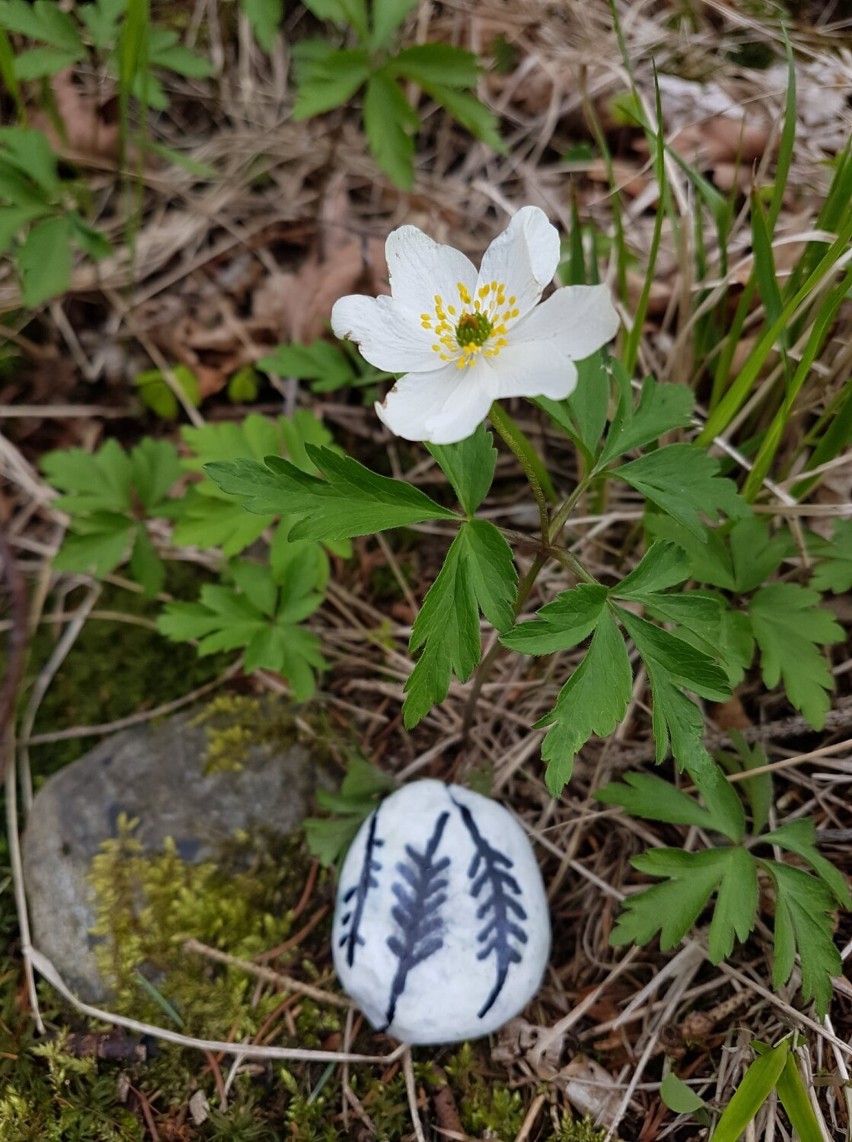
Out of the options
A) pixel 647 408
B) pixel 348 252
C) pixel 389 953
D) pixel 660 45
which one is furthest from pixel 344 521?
pixel 660 45

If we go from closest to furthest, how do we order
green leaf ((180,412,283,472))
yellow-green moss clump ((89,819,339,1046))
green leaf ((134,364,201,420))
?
1. yellow-green moss clump ((89,819,339,1046))
2. green leaf ((180,412,283,472))
3. green leaf ((134,364,201,420))

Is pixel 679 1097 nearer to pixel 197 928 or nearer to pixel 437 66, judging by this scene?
pixel 197 928

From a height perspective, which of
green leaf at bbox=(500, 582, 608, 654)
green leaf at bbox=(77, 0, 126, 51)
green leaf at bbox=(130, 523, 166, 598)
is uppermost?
green leaf at bbox=(77, 0, 126, 51)

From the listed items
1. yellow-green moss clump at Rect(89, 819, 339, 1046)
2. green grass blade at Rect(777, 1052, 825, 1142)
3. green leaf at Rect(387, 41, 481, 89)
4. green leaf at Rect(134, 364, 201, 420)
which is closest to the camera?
green grass blade at Rect(777, 1052, 825, 1142)

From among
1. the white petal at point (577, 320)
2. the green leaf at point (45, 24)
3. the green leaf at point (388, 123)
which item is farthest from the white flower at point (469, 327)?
the green leaf at point (45, 24)

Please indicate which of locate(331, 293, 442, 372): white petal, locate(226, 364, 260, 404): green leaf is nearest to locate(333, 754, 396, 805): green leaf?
locate(331, 293, 442, 372): white petal

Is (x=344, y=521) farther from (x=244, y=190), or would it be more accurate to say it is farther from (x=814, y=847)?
(x=244, y=190)

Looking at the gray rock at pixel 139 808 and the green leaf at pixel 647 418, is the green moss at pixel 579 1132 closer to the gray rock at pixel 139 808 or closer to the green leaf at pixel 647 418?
the gray rock at pixel 139 808

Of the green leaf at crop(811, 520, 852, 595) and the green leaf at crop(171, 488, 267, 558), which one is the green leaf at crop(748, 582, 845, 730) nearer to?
the green leaf at crop(811, 520, 852, 595)
